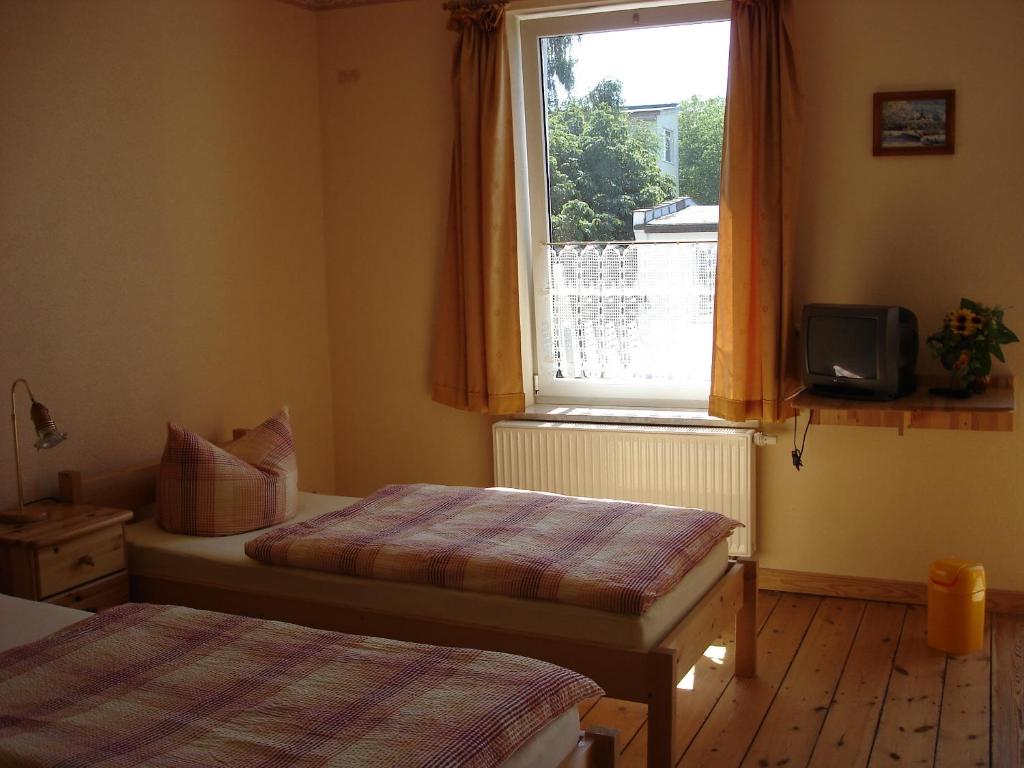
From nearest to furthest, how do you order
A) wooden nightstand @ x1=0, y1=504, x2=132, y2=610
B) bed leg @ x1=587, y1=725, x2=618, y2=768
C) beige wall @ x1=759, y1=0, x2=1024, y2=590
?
bed leg @ x1=587, y1=725, x2=618, y2=768, wooden nightstand @ x1=0, y1=504, x2=132, y2=610, beige wall @ x1=759, y1=0, x2=1024, y2=590

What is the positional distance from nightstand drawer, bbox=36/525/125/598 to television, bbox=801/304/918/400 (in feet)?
8.23

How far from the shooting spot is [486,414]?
194 inches

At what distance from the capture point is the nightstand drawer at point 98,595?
3.29 m

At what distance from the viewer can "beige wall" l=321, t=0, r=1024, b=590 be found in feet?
13.1

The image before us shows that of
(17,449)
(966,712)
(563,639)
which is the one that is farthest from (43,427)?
(966,712)

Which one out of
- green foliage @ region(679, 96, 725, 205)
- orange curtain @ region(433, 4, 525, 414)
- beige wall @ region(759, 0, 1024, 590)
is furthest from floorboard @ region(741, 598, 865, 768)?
green foliage @ region(679, 96, 725, 205)

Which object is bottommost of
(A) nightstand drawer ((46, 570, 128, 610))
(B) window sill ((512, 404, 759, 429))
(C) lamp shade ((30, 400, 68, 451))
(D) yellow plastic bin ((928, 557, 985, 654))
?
(D) yellow plastic bin ((928, 557, 985, 654))

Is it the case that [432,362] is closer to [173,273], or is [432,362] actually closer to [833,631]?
[173,273]

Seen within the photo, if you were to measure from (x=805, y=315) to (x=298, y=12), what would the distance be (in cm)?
268

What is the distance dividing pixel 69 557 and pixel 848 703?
250cm

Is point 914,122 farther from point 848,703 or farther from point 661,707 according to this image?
point 661,707

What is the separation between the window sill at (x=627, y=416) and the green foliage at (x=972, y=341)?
34.3 inches

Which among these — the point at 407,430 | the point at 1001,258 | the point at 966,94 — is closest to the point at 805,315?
the point at 1001,258

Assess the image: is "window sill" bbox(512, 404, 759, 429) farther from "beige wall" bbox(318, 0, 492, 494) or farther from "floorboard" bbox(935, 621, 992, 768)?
"floorboard" bbox(935, 621, 992, 768)
